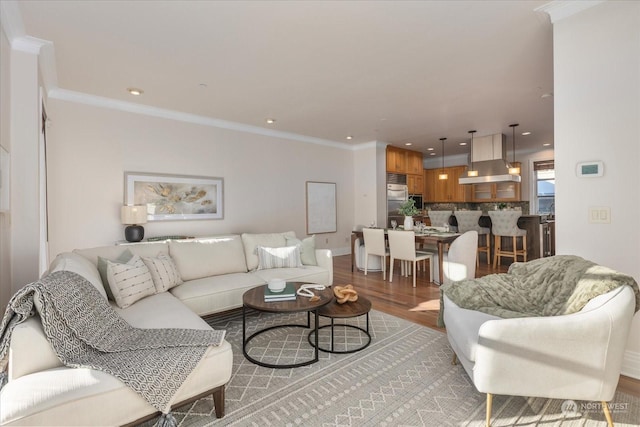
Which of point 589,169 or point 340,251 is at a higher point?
point 589,169

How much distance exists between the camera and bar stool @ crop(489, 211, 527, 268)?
5.53m

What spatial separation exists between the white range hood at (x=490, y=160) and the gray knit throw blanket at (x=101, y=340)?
20.5 feet

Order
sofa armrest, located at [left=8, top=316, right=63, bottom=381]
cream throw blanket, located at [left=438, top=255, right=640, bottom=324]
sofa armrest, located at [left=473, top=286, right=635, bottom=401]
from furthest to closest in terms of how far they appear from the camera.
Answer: cream throw blanket, located at [left=438, top=255, right=640, bottom=324] < sofa armrest, located at [left=473, top=286, right=635, bottom=401] < sofa armrest, located at [left=8, top=316, right=63, bottom=381]

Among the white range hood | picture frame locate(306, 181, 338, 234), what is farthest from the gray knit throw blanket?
the white range hood

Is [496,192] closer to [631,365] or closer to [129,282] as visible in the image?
[631,365]

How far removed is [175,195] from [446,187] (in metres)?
7.30

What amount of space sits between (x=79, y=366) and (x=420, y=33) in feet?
10.5

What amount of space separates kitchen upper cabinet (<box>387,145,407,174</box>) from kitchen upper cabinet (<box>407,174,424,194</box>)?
0.36m

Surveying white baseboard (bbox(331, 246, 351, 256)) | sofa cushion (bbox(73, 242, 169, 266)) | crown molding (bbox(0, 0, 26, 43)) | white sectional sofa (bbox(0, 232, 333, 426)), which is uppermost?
crown molding (bbox(0, 0, 26, 43))

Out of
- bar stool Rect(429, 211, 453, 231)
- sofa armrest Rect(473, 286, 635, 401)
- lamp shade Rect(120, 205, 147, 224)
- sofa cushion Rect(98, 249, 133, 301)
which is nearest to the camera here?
sofa armrest Rect(473, 286, 635, 401)

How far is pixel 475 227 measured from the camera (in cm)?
603

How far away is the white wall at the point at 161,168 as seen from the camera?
3.88 meters

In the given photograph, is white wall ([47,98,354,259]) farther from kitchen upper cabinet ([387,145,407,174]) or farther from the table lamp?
kitchen upper cabinet ([387,145,407,174])

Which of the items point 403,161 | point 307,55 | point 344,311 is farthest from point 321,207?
point 344,311
